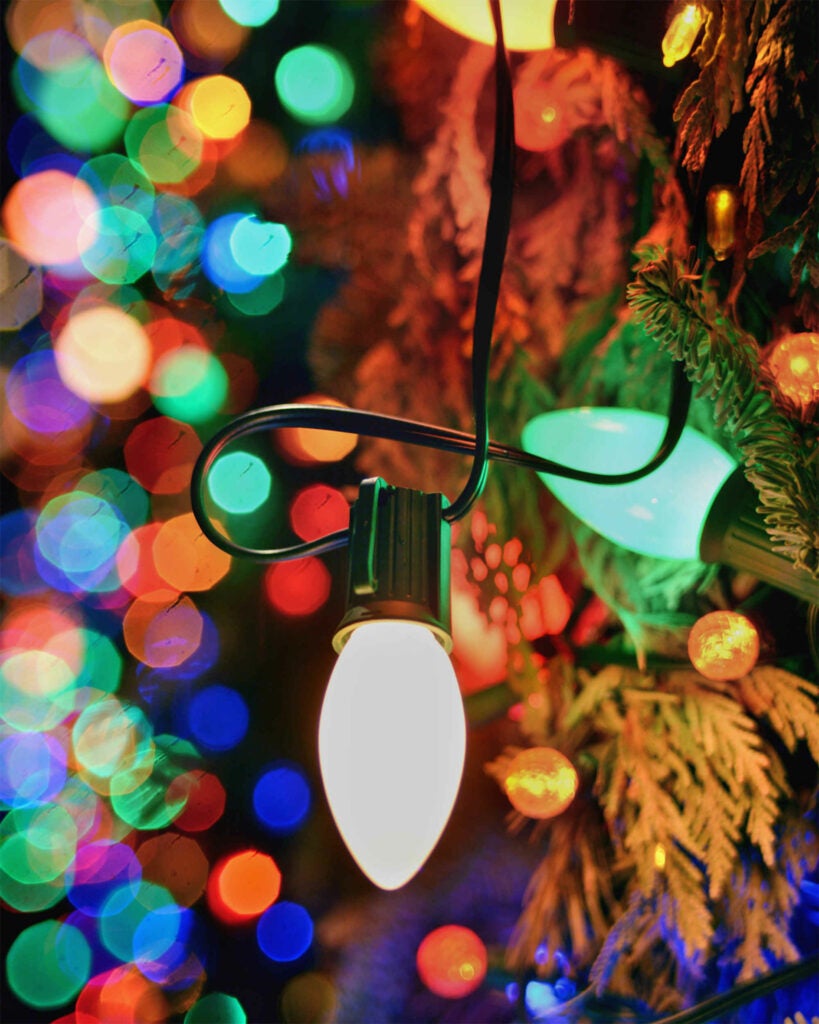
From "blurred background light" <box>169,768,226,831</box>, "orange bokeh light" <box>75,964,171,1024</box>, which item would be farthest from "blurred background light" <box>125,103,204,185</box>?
"orange bokeh light" <box>75,964,171,1024</box>

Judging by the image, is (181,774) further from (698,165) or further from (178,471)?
(698,165)

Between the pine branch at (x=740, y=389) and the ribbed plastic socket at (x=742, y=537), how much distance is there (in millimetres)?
42

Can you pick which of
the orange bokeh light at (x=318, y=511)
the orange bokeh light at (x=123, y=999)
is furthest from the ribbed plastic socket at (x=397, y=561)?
the orange bokeh light at (x=123, y=999)

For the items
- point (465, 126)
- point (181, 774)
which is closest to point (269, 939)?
point (181, 774)

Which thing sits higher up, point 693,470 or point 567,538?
point 693,470

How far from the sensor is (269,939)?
2.85ft

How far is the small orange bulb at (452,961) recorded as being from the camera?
67 cm

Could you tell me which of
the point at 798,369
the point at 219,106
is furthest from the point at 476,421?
the point at 219,106

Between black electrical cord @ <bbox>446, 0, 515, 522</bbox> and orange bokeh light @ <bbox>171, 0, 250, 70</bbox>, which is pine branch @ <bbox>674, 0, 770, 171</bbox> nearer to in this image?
black electrical cord @ <bbox>446, 0, 515, 522</bbox>

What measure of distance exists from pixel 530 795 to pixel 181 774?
1.72ft

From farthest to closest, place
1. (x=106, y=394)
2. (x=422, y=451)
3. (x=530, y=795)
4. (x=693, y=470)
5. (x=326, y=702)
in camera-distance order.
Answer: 1. (x=106, y=394)
2. (x=422, y=451)
3. (x=530, y=795)
4. (x=693, y=470)
5. (x=326, y=702)

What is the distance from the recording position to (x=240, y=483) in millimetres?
864

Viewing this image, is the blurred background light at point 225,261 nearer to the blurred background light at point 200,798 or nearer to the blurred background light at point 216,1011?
the blurred background light at point 200,798

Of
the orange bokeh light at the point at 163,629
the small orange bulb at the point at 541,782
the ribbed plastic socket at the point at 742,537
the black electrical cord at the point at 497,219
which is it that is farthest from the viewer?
the orange bokeh light at the point at 163,629
